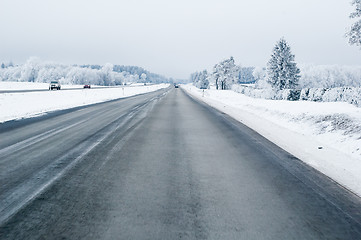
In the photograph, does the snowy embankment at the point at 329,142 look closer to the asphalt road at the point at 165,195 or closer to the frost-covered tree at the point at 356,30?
the asphalt road at the point at 165,195

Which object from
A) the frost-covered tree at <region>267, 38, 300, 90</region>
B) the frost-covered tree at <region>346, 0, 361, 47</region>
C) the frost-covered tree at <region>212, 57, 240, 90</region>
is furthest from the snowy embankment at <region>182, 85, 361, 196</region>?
the frost-covered tree at <region>212, 57, 240, 90</region>

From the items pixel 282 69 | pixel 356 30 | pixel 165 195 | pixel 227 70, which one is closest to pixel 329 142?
pixel 165 195

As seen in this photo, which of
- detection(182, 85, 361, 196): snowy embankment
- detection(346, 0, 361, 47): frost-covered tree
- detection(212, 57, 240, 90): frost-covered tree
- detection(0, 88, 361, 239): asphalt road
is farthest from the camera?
detection(212, 57, 240, 90): frost-covered tree

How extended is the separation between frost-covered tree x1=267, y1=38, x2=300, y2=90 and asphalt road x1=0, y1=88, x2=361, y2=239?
143 ft

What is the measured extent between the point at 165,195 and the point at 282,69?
158ft

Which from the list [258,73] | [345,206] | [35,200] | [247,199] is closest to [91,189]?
[35,200]

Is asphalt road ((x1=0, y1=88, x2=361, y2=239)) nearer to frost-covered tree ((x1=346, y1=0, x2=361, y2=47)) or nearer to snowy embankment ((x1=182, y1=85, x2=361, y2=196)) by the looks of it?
snowy embankment ((x1=182, y1=85, x2=361, y2=196))

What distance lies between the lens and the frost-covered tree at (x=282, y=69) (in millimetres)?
45250

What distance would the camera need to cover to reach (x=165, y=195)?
331cm

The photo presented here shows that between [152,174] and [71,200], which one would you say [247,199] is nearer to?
[152,174]

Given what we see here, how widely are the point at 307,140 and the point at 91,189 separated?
6.89 metres

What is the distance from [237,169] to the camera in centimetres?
456

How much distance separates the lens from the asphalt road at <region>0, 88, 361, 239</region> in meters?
2.51

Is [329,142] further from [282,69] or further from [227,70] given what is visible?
[227,70]
